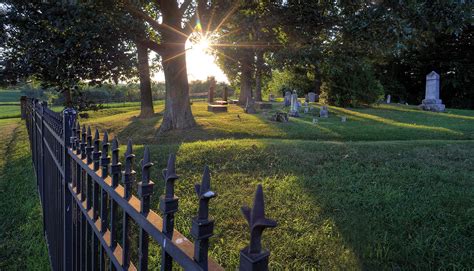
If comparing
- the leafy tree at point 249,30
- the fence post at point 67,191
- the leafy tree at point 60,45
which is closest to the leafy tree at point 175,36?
the leafy tree at point 249,30

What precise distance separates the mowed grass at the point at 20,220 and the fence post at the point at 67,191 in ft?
4.55

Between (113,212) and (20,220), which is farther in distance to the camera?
(20,220)

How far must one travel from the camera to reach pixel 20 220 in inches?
187

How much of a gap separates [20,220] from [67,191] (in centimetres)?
294

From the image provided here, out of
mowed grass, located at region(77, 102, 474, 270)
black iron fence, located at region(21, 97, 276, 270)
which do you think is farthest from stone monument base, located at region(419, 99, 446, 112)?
black iron fence, located at region(21, 97, 276, 270)

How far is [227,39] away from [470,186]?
772 centimetres

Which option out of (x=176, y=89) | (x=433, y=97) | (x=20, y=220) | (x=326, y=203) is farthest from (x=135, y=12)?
(x=433, y=97)

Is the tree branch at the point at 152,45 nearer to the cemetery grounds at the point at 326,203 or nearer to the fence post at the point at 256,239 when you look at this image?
the cemetery grounds at the point at 326,203

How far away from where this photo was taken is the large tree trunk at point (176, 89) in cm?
1116

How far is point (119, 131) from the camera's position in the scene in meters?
13.2

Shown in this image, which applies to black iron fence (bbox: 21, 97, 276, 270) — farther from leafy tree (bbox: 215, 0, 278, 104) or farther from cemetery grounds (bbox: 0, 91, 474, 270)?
leafy tree (bbox: 215, 0, 278, 104)

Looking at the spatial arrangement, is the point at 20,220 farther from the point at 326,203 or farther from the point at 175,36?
the point at 175,36

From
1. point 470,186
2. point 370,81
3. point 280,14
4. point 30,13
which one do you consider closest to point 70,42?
point 30,13

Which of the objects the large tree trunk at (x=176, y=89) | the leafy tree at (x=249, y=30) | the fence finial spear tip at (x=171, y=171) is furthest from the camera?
the large tree trunk at (x=176, y=89)
